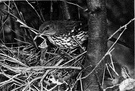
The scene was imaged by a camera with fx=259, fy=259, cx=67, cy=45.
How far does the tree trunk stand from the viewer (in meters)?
1.42

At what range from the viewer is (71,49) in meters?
1.99

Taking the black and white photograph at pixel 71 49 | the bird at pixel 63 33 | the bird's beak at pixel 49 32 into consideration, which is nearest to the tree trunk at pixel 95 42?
the black and white photograph at pixel 71 49

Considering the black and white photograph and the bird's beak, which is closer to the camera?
the black and white photograph

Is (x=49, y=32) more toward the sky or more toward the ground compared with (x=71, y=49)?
A: more toward the sky

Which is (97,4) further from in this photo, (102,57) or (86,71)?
(86,71)

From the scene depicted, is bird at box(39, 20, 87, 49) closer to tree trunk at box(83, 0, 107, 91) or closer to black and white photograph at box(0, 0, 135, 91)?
black and white photograph at box(0, 0, 135, 91)

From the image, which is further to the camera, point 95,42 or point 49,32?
point 49,32

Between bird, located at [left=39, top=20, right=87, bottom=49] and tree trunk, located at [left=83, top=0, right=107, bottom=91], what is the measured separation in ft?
1.30

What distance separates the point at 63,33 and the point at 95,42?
0.57 meters

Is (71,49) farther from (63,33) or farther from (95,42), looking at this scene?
(95,42)

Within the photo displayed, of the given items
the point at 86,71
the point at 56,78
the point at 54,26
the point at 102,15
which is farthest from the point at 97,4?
the point at 54,26

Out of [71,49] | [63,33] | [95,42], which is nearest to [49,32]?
[63,33]

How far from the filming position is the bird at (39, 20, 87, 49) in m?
1.92

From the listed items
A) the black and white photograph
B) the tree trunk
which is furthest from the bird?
the tree trunk
